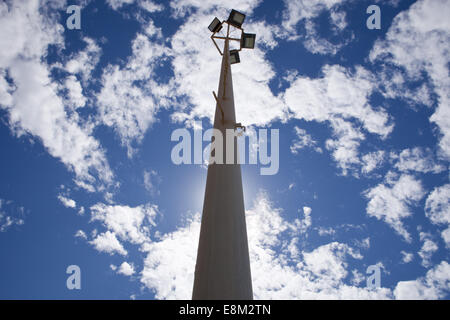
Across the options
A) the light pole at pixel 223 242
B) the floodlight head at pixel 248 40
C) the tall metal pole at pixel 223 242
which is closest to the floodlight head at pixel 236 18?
the floodlight head at pixel 248 40

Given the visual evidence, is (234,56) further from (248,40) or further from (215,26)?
(215,26)

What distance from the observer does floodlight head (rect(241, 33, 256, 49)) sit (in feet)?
51.1

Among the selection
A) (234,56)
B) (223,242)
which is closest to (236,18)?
(234,56)

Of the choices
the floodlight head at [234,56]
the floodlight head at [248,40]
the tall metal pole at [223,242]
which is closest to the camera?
the tall metal pole at [223,242]

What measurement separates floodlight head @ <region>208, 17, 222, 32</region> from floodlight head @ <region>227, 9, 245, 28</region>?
805mm

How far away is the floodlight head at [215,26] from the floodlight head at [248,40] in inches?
55.3

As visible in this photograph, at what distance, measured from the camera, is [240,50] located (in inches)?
632

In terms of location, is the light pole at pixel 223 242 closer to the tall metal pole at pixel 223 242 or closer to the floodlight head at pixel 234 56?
the tall metal pole at pixel 223 242

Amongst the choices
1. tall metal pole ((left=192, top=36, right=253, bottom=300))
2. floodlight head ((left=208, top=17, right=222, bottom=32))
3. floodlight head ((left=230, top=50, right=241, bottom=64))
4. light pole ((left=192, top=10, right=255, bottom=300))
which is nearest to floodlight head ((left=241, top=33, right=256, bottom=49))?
floodlight head ((left=230, top=50, right=241, bottom=64))

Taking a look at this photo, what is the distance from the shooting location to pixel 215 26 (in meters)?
15.8

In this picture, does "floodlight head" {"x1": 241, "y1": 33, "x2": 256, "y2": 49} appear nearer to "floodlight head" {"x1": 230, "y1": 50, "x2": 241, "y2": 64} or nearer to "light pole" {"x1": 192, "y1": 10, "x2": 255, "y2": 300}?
"floodlight head" {"x1": 230, "y1": 50, "x2": 241, "y2": 64}

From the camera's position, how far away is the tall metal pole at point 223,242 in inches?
210
